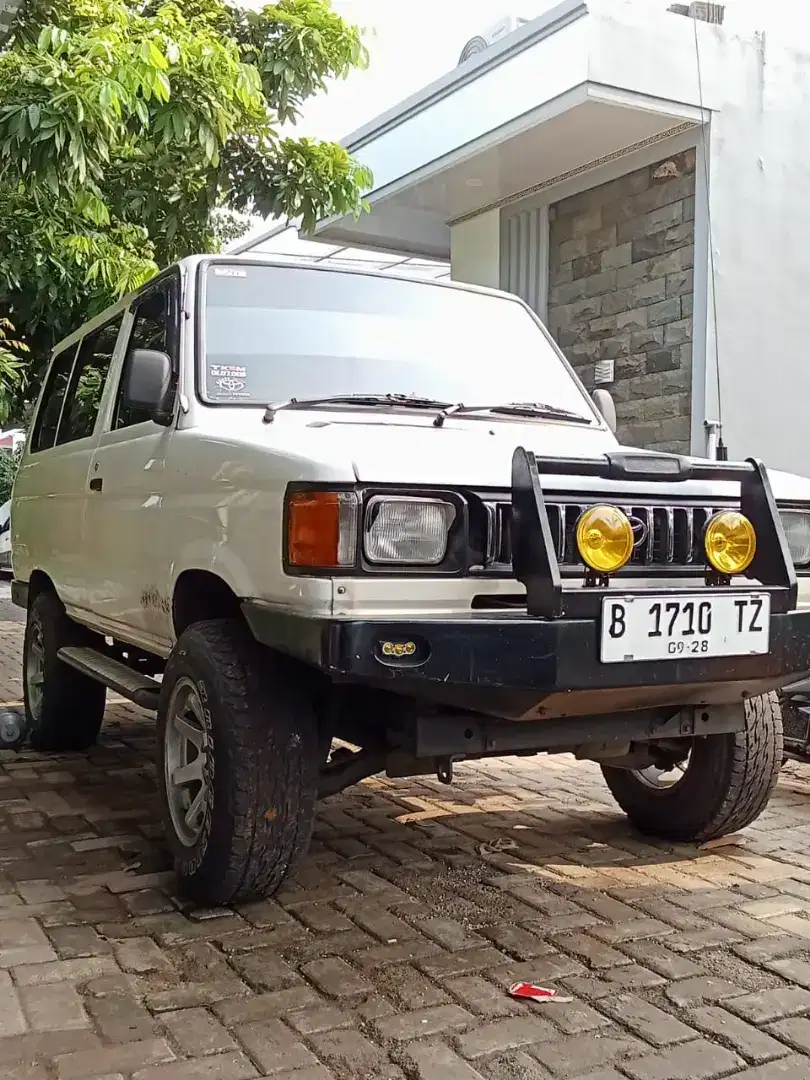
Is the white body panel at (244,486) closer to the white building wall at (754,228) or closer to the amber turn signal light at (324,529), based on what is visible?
the amber turn signal light at (324,529)

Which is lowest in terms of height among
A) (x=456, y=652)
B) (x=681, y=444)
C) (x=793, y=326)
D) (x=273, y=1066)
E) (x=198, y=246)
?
(x=273, y=1066)

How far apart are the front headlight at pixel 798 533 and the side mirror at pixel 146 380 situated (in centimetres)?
194

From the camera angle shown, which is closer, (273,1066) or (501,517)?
(273,1066)

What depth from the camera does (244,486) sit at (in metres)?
2.99

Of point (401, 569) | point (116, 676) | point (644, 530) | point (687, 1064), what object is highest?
→ point (644, 530)

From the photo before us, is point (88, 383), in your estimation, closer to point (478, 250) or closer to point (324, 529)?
point (324, 529)

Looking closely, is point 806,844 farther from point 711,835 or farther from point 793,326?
point 793,326

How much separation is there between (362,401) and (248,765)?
1.22 m

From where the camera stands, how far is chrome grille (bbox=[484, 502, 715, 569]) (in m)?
2.79

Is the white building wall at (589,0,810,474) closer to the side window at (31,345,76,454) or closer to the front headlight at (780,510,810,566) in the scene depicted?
the side window at (31,345,76,454)

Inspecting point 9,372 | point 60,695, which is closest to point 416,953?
point 60,695

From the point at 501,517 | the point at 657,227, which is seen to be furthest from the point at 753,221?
the point at 501,517

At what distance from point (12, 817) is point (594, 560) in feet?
8.76

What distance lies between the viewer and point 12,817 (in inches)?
166
